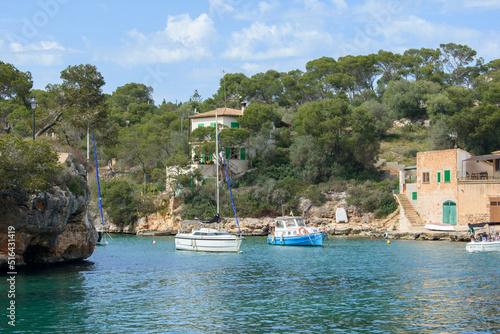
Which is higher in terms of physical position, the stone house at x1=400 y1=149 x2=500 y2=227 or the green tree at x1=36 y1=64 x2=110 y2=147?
the green tree at x1=36 y1=64 x2=110 y2=147

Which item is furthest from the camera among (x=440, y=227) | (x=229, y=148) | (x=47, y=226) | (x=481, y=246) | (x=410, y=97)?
(x=410, y=97)

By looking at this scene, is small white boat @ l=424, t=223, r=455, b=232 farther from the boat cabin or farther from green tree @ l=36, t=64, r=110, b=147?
green tree @ l=36, t=64, r=110, b=147

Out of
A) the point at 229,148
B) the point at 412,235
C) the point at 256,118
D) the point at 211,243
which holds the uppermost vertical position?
the point at 256,118

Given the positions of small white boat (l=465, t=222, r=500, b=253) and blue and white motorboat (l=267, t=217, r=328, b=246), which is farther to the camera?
blue and white motorboat (l=267, t=217, r=328, b=246)

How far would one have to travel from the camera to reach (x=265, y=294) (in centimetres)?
2312

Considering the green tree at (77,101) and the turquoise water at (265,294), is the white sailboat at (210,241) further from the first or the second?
the green tree at (77,101)

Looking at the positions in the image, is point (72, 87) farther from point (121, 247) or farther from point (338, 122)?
point (338, 122)

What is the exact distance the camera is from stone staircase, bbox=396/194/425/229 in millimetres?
52594

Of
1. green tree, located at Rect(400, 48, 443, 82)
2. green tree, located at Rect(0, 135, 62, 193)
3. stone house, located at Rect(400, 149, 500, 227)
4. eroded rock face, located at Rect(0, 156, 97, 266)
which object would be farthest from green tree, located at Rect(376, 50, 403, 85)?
green tree, located at Rect(0, 135, 62, 193)

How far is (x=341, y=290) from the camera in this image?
78.5 ft

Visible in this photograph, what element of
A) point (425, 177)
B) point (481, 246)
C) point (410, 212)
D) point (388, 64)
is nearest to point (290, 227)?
point (410, 212)

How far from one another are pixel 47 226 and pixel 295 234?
2355 cm

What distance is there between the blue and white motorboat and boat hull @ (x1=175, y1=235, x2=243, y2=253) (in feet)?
21.9

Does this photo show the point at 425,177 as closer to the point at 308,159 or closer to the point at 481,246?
the point at 308,159
